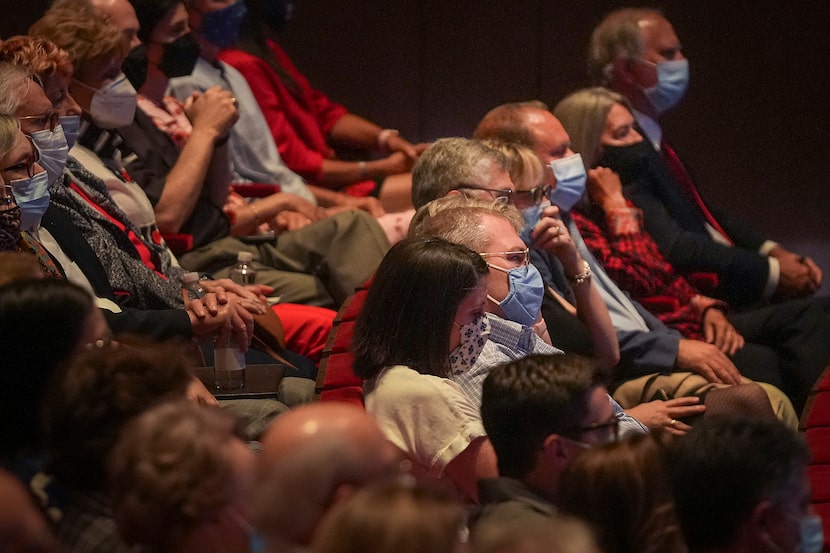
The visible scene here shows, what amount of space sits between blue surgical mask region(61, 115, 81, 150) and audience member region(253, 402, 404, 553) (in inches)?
75.6

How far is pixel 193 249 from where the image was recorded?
4047mm

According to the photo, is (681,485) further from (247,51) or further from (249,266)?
(247,51)

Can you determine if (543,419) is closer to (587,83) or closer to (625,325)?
(625,325)

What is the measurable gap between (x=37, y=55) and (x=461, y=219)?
3.87 ft

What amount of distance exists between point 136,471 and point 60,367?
16.2 inches

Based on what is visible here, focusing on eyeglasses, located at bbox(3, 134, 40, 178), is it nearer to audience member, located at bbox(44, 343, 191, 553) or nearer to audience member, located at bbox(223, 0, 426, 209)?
Answer: audience member, located at bbox(44, 343, 191, 553)

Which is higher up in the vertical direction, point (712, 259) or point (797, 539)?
point (797, 539)

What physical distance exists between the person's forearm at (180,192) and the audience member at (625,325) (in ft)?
2.93

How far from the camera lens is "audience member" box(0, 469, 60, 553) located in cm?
168

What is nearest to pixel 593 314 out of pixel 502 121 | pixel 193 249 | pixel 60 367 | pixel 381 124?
pixel 502 121

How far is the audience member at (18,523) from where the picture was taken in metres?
1.68

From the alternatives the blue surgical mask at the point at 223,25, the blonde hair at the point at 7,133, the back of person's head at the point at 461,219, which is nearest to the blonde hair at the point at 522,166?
the back of person's head at the point at 461,219

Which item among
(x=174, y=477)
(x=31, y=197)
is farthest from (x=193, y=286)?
(x=174, y=477)

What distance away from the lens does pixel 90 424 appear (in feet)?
6.35
